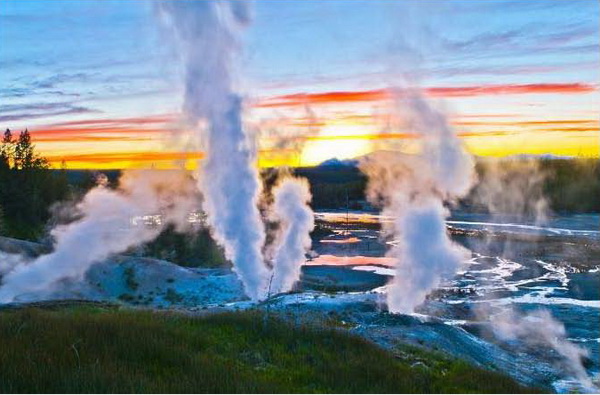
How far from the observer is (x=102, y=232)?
37781 millimetres

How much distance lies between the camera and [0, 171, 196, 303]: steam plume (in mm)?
31203

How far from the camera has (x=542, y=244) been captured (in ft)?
164

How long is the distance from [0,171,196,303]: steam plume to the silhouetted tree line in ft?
14.5

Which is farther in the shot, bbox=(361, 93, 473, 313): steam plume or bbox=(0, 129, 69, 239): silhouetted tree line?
bbox=(0, 129, 69, 239): silhouetted tree line

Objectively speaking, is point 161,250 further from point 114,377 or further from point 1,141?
point 114,377

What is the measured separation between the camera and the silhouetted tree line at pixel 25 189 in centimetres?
5694

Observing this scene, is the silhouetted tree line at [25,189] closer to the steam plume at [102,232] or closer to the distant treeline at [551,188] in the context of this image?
the steam plume at [102,232]

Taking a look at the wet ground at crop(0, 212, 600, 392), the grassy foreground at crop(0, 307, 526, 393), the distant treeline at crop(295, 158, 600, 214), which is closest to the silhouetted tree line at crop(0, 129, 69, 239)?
the wet ground at crop(0, 212, 600, 392)

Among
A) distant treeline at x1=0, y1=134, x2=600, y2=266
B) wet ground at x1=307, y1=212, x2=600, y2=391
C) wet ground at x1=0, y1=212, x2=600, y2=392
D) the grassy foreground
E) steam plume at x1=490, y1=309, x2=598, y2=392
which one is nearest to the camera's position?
the grassy foreground

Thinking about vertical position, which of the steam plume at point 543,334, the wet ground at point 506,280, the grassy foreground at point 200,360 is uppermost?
the grassy foreground at point 200,360

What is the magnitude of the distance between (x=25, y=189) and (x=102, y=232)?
2533cm

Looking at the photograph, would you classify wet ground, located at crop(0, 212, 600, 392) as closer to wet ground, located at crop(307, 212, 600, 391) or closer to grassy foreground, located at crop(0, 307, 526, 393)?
wet ground, located at crop(307, 212, 600, 391)

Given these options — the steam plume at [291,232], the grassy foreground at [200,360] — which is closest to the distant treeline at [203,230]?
the steam plume at [291,232]

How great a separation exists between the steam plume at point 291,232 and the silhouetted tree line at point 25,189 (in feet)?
74.5
